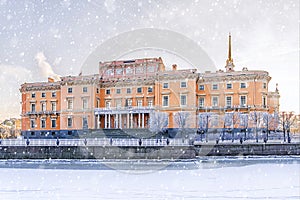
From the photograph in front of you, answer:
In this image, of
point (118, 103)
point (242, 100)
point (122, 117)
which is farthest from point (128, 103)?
point (242, 100)

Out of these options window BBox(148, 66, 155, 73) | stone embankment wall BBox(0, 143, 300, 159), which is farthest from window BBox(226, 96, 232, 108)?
stone embankment wall BBox(0, 143, 300, 159)

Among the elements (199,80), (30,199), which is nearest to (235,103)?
(199,80)

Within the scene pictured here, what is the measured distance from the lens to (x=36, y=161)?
23469 millimetres

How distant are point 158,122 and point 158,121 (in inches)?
6.3

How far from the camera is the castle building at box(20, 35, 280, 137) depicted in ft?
128

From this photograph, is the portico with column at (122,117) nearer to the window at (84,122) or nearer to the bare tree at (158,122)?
the window at (84,122)

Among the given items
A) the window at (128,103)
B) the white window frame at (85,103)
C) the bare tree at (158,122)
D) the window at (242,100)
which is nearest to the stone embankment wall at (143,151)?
the bare tree at (158,122)

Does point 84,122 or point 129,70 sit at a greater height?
point 129,70

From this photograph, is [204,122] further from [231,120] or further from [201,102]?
[201,102]

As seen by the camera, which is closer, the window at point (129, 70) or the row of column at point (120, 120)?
the row of column at point (120, 120)

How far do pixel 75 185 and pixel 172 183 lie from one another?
11.5 feet

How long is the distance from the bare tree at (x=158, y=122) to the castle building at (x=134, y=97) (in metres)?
1.56

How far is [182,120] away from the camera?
1464 inches

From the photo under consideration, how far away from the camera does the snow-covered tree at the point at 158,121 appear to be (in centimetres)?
3606
